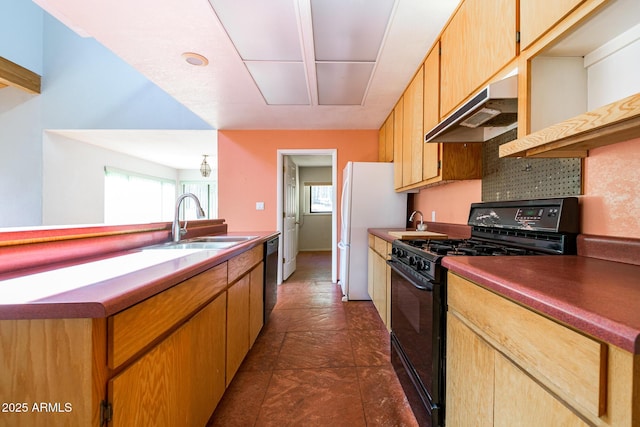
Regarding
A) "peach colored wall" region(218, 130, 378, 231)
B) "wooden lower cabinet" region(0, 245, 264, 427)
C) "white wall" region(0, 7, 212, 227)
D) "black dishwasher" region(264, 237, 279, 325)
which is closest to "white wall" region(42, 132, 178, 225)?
"white wall" region(0, 7, 212, 227)

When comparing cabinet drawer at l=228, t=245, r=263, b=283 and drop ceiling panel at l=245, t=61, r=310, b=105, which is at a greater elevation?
drop ceiling panel at l=245, t=61, r=310, b=105

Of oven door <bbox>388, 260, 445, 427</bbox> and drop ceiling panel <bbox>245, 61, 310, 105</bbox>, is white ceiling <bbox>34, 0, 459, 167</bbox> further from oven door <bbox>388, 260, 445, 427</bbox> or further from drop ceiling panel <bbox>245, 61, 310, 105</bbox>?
oven door <bbox>388, 260, 445, 427</bbox>

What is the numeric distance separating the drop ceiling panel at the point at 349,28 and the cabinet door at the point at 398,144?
32.4 inches

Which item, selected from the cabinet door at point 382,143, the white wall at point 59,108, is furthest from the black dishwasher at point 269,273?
the white wall at point 59,108

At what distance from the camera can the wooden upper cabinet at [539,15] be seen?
90cm

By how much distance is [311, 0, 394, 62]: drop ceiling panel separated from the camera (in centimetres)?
161

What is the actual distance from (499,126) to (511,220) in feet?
1.94

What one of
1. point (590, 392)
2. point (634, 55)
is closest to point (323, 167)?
point (634, 55)

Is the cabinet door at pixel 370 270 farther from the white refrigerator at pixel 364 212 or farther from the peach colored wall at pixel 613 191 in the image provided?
the peach colored wall at pixel 613 191

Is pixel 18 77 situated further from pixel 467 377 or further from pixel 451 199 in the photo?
pixel 467 377

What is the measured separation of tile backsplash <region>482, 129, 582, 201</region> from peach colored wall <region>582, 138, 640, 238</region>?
53mm

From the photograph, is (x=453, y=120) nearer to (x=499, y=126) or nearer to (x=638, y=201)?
(x=499, y=126)

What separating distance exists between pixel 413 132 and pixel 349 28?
106 cm

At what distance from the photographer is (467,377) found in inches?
38.4
